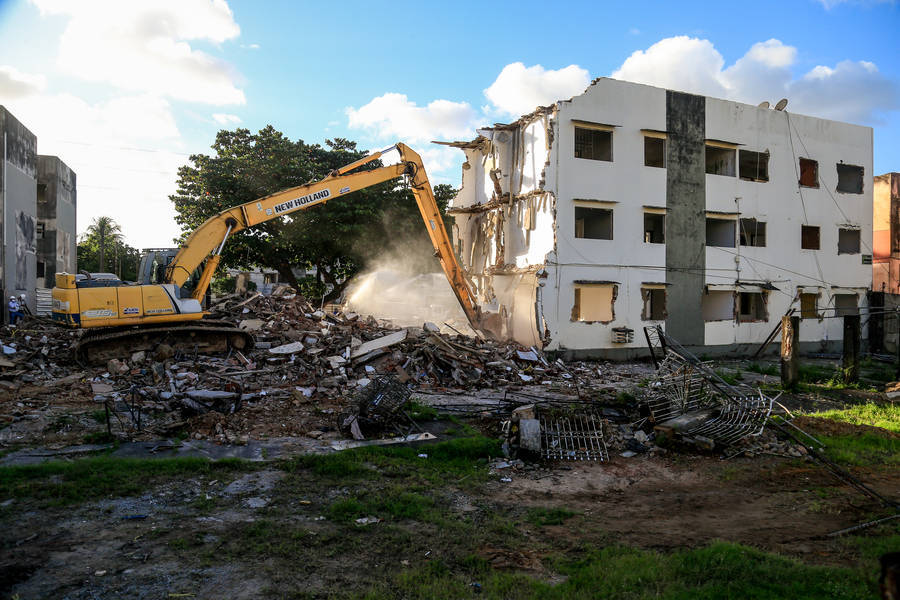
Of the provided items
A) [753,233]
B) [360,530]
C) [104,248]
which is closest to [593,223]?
[753,233]

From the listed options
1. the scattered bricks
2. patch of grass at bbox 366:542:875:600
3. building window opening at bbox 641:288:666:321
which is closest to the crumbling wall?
building window opening at bbox 641:288:666:321

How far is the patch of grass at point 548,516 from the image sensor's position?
5.67 meters

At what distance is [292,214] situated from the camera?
26.5 m

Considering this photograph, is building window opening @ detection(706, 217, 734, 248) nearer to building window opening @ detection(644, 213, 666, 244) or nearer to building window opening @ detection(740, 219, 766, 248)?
building window opening @ detection(740, 219, 766, 248)

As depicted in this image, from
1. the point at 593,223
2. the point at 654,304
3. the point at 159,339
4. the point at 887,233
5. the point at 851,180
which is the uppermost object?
the point at 851,180

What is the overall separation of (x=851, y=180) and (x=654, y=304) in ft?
38.3

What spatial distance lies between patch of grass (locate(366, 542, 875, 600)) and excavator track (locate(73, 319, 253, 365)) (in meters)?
11.2

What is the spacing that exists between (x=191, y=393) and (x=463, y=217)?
16.5m

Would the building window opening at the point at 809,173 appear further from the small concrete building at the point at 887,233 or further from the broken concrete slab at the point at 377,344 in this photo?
the broken concrete slab at the point at 377,344

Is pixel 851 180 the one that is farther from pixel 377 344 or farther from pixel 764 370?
pixel 377 344

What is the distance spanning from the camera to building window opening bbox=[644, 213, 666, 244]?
2032 centimetres

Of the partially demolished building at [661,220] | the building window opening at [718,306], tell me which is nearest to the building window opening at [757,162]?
the partially demolished building at [661,220]

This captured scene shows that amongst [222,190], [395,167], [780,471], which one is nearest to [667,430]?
[780,471]

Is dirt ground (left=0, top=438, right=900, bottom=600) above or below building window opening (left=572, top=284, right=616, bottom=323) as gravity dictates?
below
